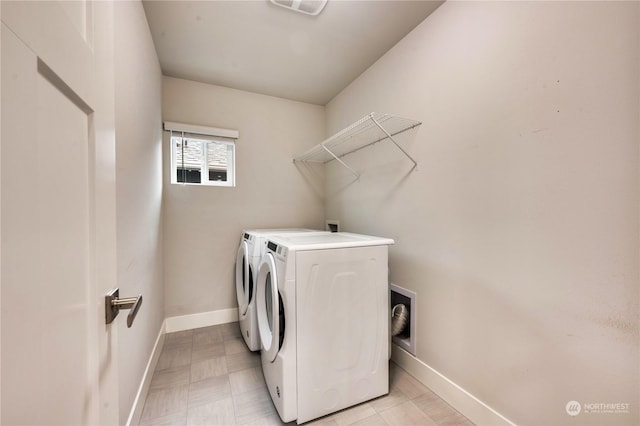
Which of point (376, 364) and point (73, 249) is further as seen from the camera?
point (376, 364)

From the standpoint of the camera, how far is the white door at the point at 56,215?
1.11 feet

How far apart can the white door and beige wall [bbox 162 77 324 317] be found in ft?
6.23

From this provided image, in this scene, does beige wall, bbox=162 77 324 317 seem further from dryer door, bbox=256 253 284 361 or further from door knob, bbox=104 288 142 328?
door knob, bbox=104 288 142 328

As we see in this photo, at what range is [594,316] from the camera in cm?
96

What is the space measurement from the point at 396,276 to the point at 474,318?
596 mm

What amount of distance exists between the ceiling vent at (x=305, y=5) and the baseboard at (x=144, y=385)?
2.39 m

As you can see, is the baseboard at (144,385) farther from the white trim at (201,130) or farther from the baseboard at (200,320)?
the white trim at (201,130)

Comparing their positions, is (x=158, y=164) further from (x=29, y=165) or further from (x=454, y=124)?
(x=454, y=124)

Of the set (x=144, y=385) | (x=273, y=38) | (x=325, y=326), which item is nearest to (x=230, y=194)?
(x=273, y=38)

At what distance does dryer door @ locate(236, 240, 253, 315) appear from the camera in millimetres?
2035

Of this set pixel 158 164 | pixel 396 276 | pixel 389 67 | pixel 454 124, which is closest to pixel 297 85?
pixel 389 67
